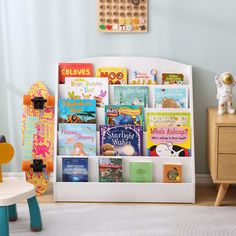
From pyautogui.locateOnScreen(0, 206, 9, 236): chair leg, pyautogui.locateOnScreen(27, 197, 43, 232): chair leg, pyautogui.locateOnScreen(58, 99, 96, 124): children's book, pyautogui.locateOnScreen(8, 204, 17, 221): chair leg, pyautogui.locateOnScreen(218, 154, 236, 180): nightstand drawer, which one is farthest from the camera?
pyautogui.locateOnScreen(58, 99, 96, 124): children's book

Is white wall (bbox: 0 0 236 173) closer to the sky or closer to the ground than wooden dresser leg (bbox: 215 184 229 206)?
closer to the sky

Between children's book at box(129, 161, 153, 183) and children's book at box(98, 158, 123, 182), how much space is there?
70 mm

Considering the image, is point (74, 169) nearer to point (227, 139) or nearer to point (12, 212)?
point (12, 212)

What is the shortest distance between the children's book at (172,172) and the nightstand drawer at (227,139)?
0.31 m

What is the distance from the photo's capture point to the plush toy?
9.67ft

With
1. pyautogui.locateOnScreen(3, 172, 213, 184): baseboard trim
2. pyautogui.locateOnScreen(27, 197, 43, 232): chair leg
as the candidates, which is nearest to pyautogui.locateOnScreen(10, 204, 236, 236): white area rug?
pyautogui.locateOnScreen(27, 197, 43, 232): chair leg

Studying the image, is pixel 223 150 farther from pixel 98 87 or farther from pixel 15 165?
pixel 15 165

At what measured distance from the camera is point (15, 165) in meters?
3.31

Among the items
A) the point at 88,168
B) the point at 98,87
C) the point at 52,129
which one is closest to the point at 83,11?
the point at 98,87

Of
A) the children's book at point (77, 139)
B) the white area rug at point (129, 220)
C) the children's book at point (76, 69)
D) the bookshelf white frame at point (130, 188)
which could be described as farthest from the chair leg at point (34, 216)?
the children's book at point (76, 69)

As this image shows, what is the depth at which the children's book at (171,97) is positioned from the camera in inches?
121

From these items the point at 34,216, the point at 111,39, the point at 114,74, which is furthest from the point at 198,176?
the point at 34,216

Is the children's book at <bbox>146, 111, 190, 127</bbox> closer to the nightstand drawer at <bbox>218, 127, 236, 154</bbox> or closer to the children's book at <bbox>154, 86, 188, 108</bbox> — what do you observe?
the children's book at <bbox>154, 86, 188, 108</bbox>

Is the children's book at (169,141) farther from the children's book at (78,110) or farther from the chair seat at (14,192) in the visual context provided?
the chair seat at (14,192)
